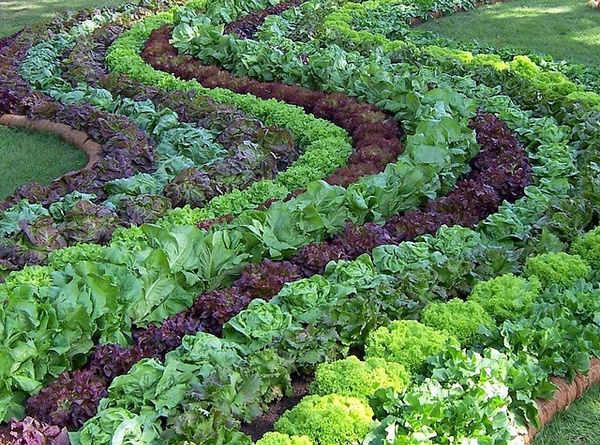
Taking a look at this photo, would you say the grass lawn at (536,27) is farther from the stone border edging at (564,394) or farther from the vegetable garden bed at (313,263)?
the stone border edging at (564,394)

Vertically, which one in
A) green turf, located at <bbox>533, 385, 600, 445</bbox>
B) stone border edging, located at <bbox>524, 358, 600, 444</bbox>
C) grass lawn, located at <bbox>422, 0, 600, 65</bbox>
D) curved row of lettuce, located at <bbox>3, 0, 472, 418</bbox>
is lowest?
grass lawn, located at <bbox>422, 0, 600, 65</bbox>

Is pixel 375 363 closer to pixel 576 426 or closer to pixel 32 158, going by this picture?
pixel 576 426

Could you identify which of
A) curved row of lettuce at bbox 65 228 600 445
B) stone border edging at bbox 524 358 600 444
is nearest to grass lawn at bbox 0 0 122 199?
curved row of lettuce at bbox 65 228 600 445

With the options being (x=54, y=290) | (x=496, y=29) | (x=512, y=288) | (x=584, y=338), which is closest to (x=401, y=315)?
(x=512, y=288)

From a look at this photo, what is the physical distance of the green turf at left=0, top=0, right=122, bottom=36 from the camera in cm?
1962

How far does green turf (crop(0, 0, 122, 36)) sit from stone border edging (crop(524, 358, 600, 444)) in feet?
53.7

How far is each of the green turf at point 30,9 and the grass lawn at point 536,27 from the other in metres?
9.12

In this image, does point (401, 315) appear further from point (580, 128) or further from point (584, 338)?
point (580, 128)

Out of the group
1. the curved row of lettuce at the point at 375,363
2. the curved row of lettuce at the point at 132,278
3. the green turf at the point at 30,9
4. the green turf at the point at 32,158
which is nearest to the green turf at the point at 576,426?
the curved row of lettuce at the point at 375,363

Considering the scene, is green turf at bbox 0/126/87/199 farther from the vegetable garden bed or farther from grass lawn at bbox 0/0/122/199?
the vegetable garden bed

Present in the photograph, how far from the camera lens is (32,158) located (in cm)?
1082

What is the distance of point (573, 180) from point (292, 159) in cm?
323

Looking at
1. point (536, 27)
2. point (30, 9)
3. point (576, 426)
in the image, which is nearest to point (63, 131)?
point (576, 426)

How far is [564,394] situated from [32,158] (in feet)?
25.0
